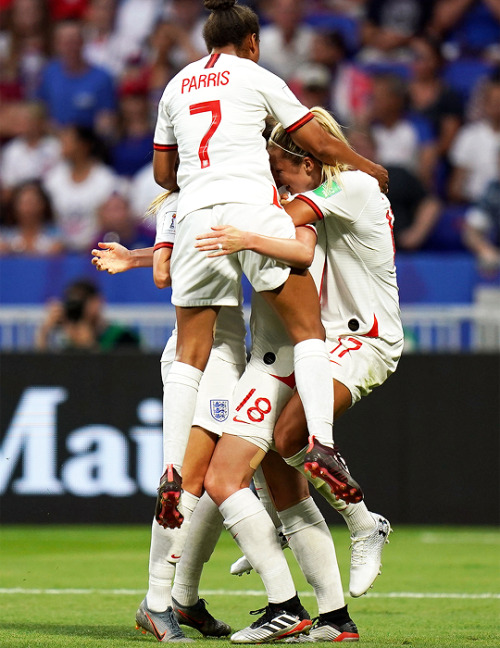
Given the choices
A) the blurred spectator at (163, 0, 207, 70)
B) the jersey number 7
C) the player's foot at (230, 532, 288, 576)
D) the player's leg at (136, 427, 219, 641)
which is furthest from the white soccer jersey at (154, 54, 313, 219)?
the blurred spectator at (163, 0, 207, 70)

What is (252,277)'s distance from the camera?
4945mm

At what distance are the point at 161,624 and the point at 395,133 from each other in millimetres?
8125

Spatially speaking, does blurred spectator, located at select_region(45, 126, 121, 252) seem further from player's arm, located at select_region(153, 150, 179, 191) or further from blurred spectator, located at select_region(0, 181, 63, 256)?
player's arm, located at select_region(153, 150, 179, 191)

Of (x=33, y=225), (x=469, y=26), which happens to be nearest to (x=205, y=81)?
(x=33, y=225)

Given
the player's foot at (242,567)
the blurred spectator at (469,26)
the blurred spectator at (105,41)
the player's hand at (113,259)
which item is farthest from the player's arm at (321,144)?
the blurred spectator at (105,41)

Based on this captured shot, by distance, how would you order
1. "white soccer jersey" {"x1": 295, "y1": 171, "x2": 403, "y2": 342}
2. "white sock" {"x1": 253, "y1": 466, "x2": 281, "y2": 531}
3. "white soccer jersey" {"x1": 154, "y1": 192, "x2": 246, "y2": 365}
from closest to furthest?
"white soccer jersey" {"x1": 295, "y1": 171, "x2": 403, "y2": 342}
"white soccer jersey" {"x1": 154, "y1": 192, "x2": 246, "y2": 365}
"white sock" {"x1": 253, "y1": 466, "x2": 281, "y2": 531}

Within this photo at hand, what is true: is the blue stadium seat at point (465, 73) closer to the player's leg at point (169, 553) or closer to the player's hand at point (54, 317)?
the player's hand at point (54, 317)

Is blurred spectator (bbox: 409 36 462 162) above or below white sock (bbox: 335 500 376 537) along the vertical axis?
above

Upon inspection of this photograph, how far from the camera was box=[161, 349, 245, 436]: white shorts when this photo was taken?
203 inches

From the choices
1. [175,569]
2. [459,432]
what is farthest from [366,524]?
[459,432]

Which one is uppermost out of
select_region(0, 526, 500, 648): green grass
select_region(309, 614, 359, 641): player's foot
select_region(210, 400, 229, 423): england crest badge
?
select_region(210, 400, 229, 423): england crest badge

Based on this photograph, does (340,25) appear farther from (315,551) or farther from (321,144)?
(315,551)

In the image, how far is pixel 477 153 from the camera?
39.8ft

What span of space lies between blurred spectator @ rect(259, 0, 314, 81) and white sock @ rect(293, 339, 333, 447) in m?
8.55
